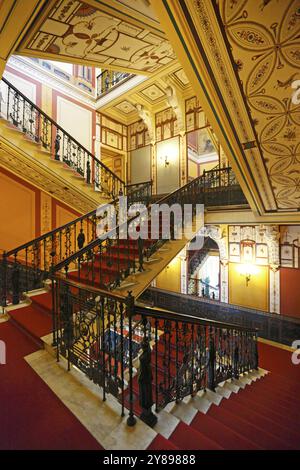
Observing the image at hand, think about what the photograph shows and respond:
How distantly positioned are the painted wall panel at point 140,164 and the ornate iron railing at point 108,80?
241 centimetres

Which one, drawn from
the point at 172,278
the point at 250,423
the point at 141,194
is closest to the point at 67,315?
the point at 250,423

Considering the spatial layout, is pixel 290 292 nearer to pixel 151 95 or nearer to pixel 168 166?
pixel 168 166

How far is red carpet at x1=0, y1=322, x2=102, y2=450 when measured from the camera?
144 cm

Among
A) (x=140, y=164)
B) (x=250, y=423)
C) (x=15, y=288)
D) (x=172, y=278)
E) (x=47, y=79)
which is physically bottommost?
(x=250, y=423)

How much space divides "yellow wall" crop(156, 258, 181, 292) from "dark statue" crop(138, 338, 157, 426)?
257 inches

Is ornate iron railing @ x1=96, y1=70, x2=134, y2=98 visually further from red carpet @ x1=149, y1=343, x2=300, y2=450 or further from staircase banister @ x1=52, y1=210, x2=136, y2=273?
red carpet @ x1=149, y1=343, x2=300, y2=450

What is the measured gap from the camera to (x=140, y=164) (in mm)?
9312

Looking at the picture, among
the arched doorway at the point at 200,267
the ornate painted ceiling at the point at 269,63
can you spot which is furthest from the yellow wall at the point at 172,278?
the ornate painted ceiling at the point at 269,63

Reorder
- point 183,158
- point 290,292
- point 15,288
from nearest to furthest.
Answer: point 15,288 → point 290,292 → point 183,158

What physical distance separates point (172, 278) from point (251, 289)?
285 centimetres

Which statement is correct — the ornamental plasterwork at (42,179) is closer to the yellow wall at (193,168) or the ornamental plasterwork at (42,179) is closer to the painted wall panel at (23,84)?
the painted wall panel at (23,84)

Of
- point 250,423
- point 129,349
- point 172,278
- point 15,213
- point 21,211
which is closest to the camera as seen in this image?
point 129,349

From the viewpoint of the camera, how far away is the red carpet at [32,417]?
56.6 inches
